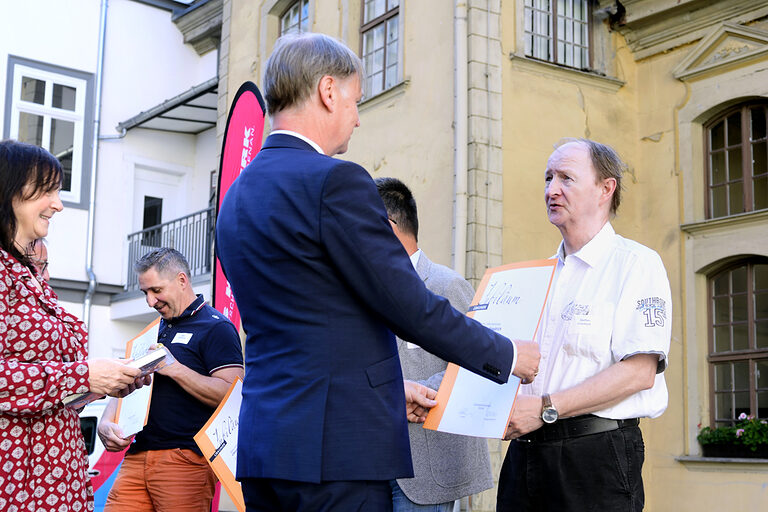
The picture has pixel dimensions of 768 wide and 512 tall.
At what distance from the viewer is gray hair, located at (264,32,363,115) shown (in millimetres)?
2648

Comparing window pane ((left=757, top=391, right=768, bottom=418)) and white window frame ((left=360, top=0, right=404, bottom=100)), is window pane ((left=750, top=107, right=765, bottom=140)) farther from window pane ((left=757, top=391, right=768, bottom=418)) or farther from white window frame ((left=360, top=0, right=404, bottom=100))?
white window frame ((left=360, top=0, right=404, bottom=100))

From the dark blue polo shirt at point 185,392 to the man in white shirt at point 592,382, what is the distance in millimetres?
2034

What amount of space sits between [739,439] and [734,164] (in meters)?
3.36

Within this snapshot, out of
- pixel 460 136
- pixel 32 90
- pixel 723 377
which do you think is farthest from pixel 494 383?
pixel 32 90

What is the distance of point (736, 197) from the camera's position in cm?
1163

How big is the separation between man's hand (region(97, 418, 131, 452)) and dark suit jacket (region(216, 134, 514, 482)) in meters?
2.66

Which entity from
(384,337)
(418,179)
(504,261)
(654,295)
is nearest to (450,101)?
(418,179)

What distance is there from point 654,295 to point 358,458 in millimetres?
1424

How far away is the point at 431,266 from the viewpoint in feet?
13.5

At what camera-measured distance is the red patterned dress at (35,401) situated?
2936mm

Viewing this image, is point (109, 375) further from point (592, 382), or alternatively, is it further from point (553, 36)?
point (553, 36)

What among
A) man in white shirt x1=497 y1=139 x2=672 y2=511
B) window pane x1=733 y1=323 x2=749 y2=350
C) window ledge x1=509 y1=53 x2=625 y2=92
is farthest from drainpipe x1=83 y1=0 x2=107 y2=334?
man in white shirt x1=497 y1=139 x2=672 y2=511

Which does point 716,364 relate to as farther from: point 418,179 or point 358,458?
point 358,458

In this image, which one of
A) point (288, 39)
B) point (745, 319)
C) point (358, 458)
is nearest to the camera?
point (358, 458)
